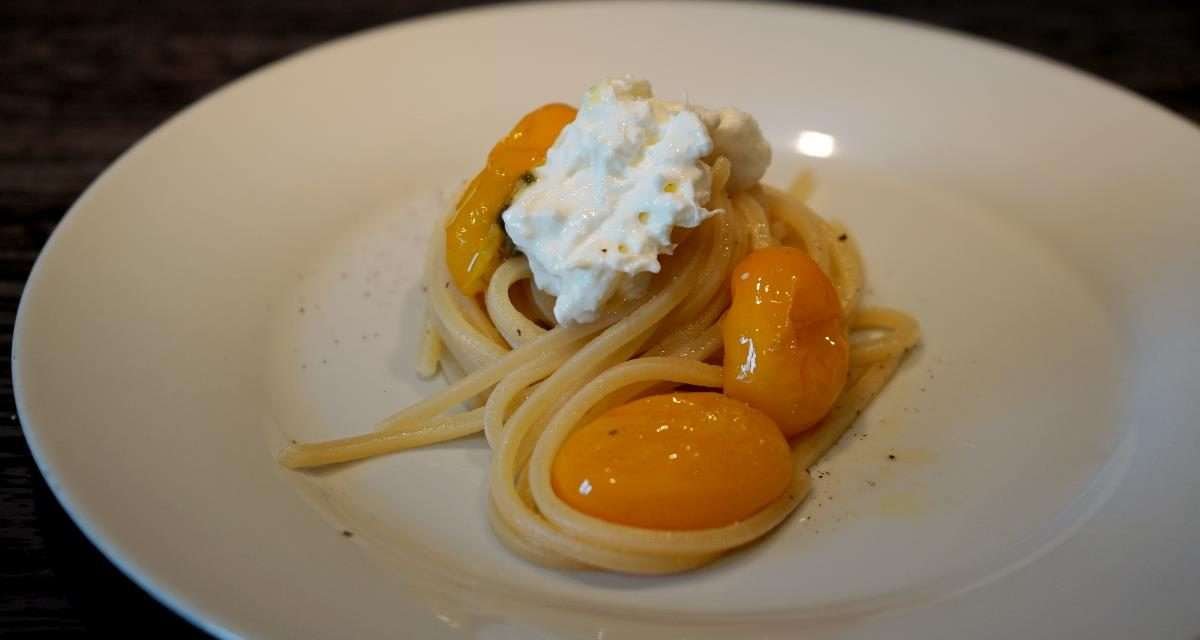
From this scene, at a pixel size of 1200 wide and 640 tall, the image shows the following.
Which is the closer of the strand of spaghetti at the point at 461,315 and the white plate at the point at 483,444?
the white plate at the point at 483,444

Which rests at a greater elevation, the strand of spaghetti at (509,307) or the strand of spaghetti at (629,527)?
the strand of spaghetti at (509,307)

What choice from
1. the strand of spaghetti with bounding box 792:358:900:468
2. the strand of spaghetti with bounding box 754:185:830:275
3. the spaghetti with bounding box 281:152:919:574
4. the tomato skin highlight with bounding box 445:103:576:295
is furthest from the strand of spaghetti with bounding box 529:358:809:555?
the strand of spaghetti with bounding box 754:185:830:275

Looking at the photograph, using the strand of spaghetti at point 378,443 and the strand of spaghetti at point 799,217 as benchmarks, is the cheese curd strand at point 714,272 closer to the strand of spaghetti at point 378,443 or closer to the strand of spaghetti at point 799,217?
the strand of spaghetti at point 799,217

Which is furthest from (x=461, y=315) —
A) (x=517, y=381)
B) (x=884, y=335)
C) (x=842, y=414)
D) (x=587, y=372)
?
(x=884, y=335)

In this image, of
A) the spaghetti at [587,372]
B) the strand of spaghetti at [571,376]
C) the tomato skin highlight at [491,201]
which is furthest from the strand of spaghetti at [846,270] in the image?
the tomato skin highlight at [491,201]

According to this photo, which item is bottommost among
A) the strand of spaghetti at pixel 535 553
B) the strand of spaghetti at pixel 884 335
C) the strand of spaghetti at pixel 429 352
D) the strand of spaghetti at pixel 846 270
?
the strand of spaghetti at pixel 535 553

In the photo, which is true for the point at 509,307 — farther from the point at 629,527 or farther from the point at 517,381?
the point at 629,527

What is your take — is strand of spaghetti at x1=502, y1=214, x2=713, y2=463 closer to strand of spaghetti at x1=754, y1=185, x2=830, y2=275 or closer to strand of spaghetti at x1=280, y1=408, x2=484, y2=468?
strand of spaghetti at x1=280, y1=408, x2=484, y2=468

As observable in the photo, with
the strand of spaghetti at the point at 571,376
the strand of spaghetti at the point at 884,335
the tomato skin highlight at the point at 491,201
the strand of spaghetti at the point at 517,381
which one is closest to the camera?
the strand of spaghetti at the point at 571,376
